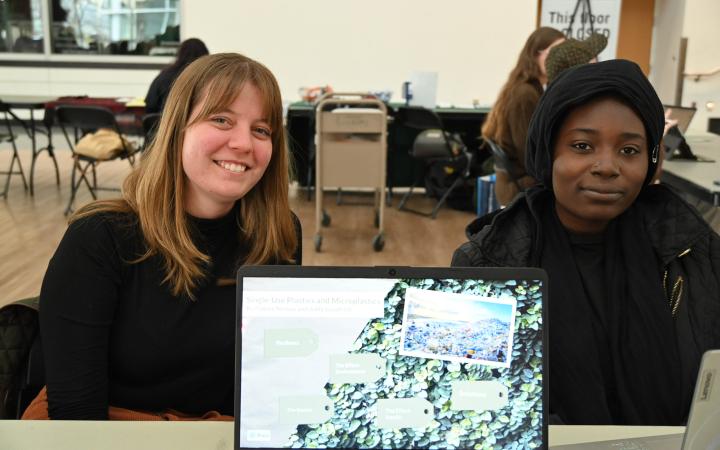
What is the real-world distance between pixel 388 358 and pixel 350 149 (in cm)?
395

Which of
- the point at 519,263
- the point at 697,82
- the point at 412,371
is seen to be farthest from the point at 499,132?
the point at 697,82

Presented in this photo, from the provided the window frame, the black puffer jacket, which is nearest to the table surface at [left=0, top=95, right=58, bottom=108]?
the window frame

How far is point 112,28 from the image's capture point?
949 centimetres

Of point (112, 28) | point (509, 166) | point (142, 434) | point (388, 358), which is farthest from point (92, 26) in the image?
point (388, 358)

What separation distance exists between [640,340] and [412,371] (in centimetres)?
54

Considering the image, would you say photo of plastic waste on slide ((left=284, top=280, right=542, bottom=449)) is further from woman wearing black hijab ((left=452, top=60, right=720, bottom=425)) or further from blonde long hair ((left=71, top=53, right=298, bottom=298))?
blonde long hair ((left=71, top=53, right=298, bottom=298))

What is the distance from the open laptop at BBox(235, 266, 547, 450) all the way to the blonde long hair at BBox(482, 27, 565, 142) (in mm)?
3060

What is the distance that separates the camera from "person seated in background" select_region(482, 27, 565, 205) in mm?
3781

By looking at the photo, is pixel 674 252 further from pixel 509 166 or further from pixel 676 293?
pixel 509 166

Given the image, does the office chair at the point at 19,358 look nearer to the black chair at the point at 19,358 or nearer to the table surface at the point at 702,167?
the black chair at the point at 19,358

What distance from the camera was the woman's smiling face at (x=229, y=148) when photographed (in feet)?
4.45

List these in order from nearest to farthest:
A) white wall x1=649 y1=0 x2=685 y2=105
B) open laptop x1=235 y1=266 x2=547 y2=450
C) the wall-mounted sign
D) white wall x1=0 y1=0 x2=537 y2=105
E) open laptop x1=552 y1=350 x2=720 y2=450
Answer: open laptop x1=552 y1=350 x2=720 y2=450, open laptop x1=235 y1=266 x2=547 y2=450, the wall-mounted sign, white wall x1=0 y1=0 x2=537 y2=105, white wall x1=649 y1=0 x2=685 y2=105

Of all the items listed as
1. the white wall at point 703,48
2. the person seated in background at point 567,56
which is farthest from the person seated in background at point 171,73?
the white wall at point 703,48

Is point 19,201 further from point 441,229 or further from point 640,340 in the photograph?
point 640,340
